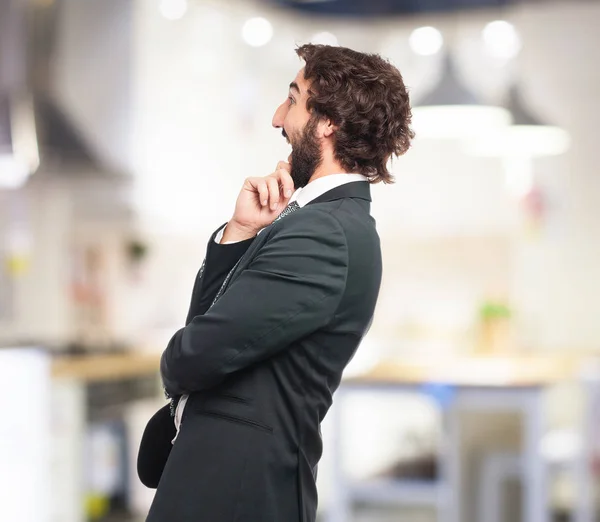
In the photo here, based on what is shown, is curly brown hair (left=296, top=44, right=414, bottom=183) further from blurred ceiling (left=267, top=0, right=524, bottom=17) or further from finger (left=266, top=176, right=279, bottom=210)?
blurred ceiling (left=267, top=0, right=524, bottom=17)

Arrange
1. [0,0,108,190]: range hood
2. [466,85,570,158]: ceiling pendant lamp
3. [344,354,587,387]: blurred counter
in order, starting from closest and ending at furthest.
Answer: [344,354,587,387]: blurred counter < [466,85,570,158]: ceiling pendant lamp < [0,0,108,190]: range hood

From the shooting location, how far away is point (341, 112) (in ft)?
4.91

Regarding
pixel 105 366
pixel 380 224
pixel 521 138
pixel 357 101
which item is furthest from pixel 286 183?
pixel 380 224

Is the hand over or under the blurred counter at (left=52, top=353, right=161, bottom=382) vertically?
over

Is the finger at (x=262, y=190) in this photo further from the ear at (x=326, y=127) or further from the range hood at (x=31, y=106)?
the range hood at (x=31, y=106)

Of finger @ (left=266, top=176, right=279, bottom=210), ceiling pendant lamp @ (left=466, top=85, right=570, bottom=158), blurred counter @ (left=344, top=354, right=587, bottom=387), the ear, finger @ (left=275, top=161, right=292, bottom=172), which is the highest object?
ceiling pendant lamp @ (left=466, top=85, right=570, bottom=158)

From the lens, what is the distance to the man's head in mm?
1503

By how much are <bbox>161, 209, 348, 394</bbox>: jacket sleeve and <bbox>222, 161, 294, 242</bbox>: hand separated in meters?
→ 0.05

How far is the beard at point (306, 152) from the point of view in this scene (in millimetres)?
1515

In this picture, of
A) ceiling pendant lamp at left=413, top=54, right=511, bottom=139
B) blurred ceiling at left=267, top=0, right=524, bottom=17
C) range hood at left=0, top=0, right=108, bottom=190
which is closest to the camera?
ceiling pendant lamp at left=413, top=54, right=511, bottom=139

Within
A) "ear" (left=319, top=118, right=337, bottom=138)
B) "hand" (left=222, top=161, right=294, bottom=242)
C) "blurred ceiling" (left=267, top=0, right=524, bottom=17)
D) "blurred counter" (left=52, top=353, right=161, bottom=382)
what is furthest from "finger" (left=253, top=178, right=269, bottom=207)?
"blurred ceiling" (left=267, top=0, right=524, bottom=17)

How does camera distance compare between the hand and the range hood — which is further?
the range hood

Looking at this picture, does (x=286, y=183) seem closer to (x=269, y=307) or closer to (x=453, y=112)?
(x=269, y=307)

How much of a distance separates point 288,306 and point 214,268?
0.48 feet
